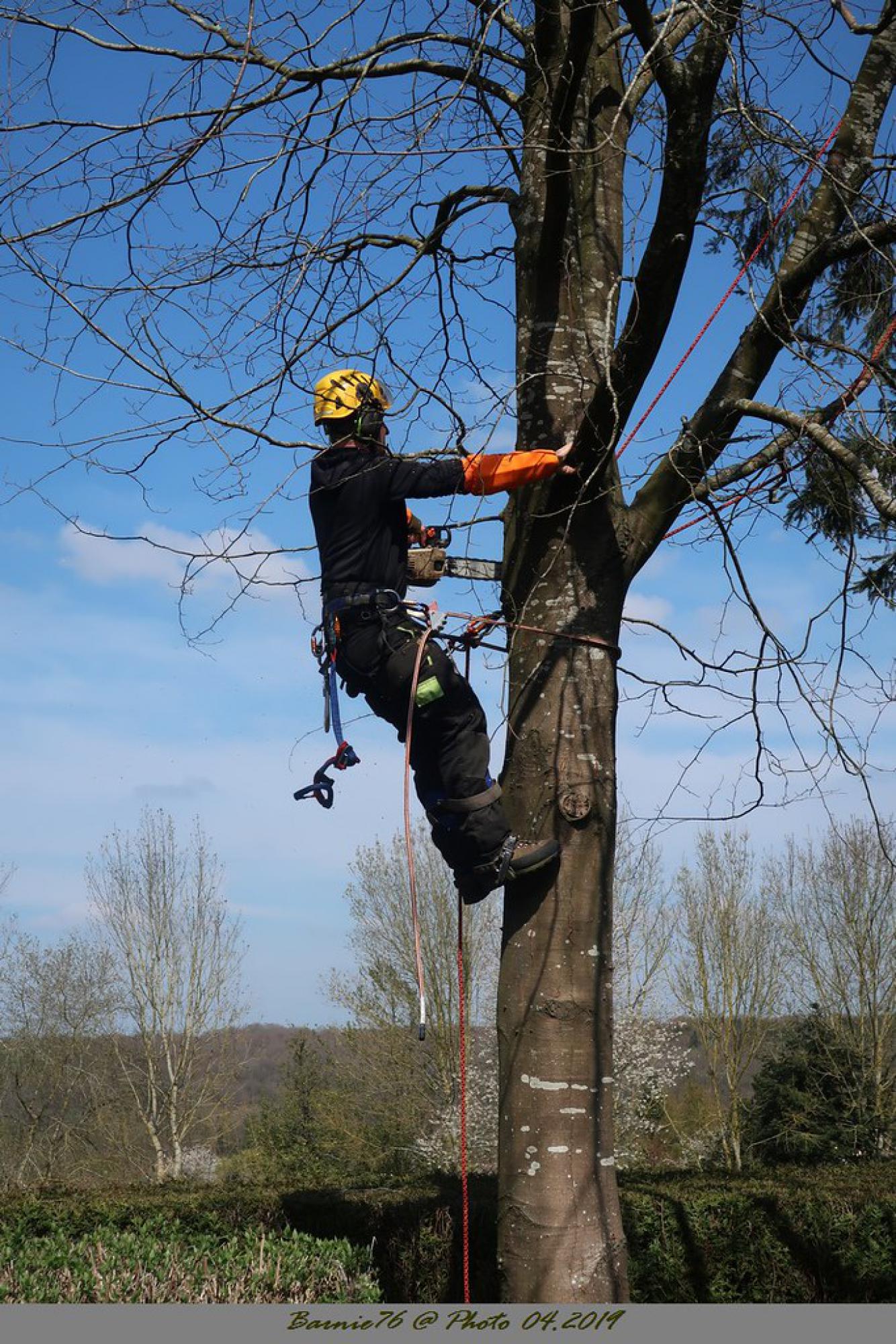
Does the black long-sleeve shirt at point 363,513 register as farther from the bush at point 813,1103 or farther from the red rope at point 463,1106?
the bush at point 813,1103

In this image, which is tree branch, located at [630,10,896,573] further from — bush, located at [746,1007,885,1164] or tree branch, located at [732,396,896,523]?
bush, located at [746,1007,885,1164]

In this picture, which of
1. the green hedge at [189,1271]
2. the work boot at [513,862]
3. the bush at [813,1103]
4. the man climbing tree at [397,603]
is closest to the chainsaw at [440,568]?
the man climbing tree at [397,603]

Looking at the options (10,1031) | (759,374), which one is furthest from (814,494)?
(10,1031)

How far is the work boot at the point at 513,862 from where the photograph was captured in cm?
390

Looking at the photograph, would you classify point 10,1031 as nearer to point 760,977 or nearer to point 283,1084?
point 283,1084

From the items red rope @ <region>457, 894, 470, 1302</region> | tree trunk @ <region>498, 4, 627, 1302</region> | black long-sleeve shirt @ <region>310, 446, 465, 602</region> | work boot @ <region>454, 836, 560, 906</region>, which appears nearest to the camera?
red rope @ <region>457, 894, 470, 1302</region>

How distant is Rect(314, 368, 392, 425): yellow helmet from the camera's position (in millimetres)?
4570

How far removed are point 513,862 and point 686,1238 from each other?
4.79 m

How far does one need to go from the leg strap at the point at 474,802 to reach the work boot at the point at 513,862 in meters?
0.17

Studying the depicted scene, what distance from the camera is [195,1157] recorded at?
24.1m

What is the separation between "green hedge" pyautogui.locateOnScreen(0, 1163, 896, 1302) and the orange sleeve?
512 cm

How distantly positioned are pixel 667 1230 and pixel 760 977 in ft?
50.9

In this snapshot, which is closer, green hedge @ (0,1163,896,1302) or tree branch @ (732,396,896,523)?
tree branch @ (732,396,896,523)

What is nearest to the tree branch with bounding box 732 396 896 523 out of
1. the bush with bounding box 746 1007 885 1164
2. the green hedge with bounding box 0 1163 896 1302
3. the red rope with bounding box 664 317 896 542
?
the red rope with bounding box 664 317 896 542
